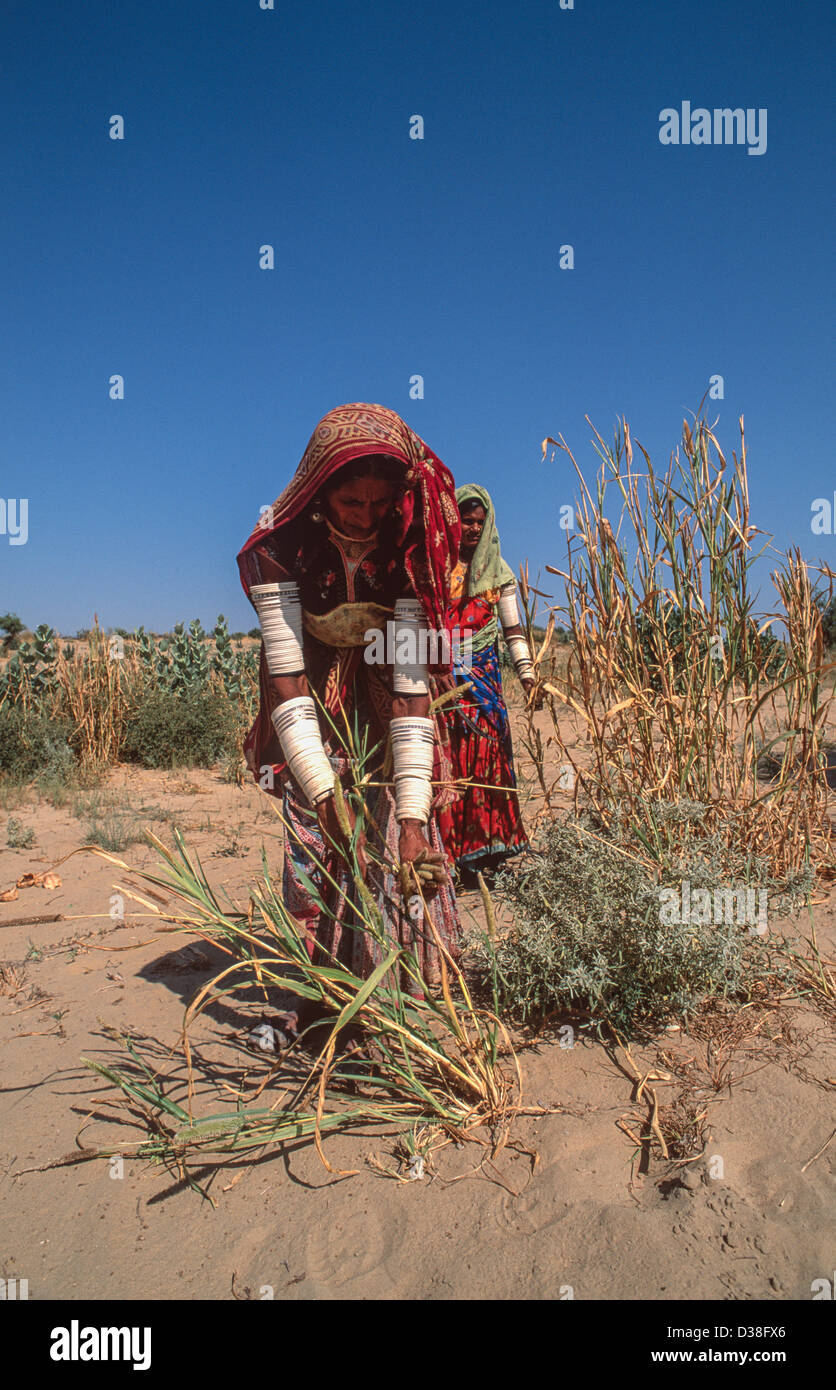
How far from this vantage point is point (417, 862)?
1824mm

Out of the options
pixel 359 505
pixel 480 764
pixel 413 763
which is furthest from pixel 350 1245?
pixel 480 764

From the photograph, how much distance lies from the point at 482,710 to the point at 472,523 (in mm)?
893

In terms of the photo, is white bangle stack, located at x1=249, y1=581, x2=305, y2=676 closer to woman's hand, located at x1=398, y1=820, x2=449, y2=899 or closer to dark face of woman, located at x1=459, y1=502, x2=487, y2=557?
woman's hand, located at x1=398, y1=820, x2=449, y2=899

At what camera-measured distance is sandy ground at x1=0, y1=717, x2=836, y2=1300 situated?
1.40 meters

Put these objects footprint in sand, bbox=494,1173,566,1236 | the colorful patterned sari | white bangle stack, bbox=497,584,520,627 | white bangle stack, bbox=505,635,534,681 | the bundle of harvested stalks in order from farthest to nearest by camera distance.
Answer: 1. white bangle stack, bbox=497,584,520,627
2. white bangle stack, bbox=505,635,534,681
3. the colorful patterned sari
4. the bundle of harvested stalks
5. footprint in sand, bbox=494,1173,566,1236

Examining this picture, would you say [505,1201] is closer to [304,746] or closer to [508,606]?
[304,746]

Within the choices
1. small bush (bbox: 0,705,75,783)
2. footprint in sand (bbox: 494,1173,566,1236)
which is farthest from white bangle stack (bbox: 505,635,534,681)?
small bush (bbox: 0,705,75,783)

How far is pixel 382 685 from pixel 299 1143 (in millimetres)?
1147

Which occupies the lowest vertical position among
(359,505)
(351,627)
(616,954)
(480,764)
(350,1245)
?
(350,1245)

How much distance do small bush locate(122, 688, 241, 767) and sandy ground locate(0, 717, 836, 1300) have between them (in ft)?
18.2

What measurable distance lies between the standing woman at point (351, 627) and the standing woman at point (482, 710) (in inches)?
47.8

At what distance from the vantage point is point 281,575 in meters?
2.07
